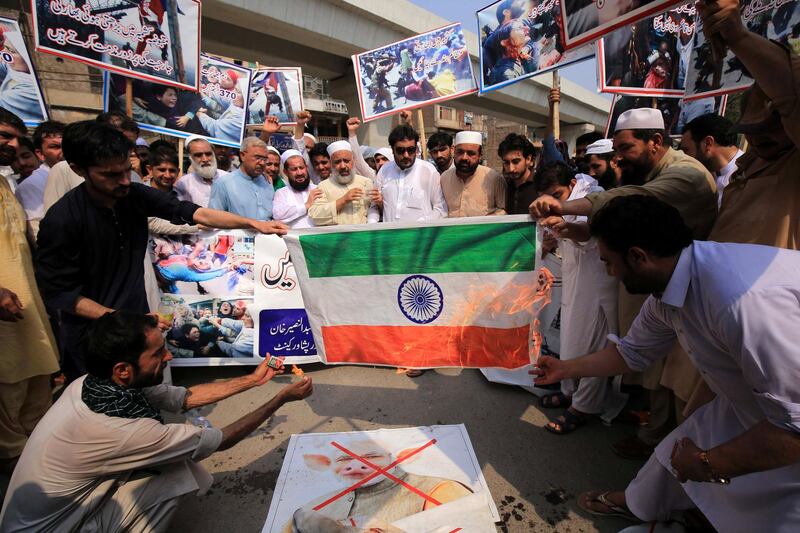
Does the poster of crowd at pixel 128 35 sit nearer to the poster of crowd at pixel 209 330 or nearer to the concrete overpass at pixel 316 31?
the poster of crowd at pixel 209 330

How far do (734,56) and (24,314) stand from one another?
6.41 m

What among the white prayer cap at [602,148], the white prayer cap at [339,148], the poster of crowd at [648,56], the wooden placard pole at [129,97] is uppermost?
the poster of crowd at [648,56]

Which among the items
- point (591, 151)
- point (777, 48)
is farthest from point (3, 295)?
point (591, 151)

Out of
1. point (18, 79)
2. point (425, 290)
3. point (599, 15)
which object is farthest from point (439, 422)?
point (18, 79)

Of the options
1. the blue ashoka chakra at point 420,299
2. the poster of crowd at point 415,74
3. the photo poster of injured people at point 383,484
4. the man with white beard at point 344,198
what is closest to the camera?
the photo poster of injured people at point 383,484

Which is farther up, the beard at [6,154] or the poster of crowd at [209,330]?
the beard at [6,154]

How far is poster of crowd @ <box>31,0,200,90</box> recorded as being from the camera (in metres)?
3.77

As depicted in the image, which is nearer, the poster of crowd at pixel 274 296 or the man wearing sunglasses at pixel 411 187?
the poster of crowd at pixel 274 296

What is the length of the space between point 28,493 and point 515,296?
2331 millimetres

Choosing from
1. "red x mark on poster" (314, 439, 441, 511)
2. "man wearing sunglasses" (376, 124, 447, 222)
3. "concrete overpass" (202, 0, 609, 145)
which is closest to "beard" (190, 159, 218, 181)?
"man wearing sunglasses" (376, 124, 447, 222)

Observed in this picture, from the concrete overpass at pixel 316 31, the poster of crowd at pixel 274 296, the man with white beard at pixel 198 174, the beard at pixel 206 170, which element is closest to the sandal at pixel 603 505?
the poster of crowd at pixel 274 296

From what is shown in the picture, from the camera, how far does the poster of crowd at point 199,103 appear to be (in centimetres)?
446

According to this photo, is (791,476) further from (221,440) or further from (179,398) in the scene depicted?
(179,398)

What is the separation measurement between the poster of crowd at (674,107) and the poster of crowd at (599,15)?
7.84 ft
